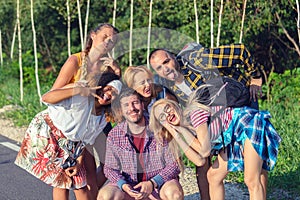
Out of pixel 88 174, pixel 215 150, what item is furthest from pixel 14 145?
pixel 215 150

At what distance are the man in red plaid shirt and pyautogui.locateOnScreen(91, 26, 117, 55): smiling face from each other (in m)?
0.38

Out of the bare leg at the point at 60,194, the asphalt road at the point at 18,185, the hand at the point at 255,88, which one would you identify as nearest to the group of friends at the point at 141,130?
the bare leg at the point at 60,194

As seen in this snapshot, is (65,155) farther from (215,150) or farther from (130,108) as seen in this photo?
(215,150)

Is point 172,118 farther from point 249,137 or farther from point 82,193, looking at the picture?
point 82,193

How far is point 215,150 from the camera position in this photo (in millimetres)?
5586

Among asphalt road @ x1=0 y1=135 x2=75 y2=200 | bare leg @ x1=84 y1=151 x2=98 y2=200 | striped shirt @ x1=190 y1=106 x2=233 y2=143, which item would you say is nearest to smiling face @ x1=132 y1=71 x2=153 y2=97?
striped shirt @ x1=190 y1=106 x2=233 y2=143

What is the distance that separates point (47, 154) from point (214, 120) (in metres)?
1.34

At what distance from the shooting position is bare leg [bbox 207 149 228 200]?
5.55 metres

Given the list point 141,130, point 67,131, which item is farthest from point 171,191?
point 67,131

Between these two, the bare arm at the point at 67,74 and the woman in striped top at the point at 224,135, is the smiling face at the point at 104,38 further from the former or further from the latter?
the woman in striped top at the point at 224,135

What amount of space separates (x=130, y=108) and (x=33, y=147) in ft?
2.76

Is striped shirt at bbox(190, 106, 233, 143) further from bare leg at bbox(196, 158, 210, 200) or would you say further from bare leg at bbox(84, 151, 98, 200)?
bare leg at bbox(84, 151, 98, 200)

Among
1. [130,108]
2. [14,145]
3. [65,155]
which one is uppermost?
[130,108]

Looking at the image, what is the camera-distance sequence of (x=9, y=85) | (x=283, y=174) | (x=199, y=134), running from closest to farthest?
1. (x=199, y=134)
2. (x=283, y=174)
3. (x=9, y=85)
